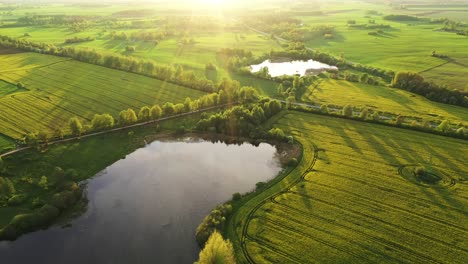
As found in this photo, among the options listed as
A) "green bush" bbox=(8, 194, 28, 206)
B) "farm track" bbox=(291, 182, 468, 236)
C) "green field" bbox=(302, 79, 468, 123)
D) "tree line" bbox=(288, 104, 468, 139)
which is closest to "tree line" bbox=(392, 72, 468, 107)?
"green field" bbox=(302, 79, 468, 123)

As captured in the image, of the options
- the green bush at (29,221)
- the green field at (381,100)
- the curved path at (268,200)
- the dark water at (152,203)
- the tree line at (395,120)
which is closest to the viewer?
→ the curved path at (268,200)

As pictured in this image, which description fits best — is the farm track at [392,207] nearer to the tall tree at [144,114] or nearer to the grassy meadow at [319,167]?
the grassy meadow at [319,167]

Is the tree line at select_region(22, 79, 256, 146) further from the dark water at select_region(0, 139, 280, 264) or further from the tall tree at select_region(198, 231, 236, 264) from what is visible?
the tall tree at select_region(198, 231, 236, 264)

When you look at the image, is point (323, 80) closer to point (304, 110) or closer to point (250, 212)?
point (304, 110)

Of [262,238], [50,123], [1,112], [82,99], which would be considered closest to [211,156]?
[262,238]

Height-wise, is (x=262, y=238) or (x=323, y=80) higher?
(x=323, y=80)

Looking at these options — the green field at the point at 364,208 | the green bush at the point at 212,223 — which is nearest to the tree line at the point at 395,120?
the green field at the point at 364,208
